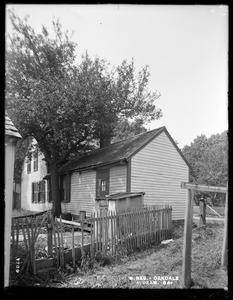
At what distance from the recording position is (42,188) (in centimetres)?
2339

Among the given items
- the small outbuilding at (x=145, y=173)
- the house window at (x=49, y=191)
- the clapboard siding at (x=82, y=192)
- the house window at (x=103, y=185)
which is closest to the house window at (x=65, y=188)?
the clapboard siding at (x=82, y=192)

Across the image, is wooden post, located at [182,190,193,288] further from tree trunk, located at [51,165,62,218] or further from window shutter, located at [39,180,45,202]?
window shutter, located at [39,180,45,202]

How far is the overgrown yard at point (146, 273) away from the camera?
491cm

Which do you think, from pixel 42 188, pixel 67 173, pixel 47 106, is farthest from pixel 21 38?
pixel 42 188

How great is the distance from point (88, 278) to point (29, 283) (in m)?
1.32

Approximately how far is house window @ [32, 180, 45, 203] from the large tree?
4.85 metres

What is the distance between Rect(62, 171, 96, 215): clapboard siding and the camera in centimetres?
1636

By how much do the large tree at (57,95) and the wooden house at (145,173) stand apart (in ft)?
8.56

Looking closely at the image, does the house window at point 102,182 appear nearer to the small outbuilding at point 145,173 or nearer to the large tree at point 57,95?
the small outbuilding at point 145,173

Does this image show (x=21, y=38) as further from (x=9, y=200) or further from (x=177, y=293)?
(x=177, y=293)

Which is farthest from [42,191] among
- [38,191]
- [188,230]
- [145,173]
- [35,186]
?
[188,230]

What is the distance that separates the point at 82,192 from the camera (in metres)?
17.4

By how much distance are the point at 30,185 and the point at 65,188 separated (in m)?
7.71

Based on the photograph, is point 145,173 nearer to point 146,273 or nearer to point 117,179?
point 117,179
